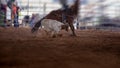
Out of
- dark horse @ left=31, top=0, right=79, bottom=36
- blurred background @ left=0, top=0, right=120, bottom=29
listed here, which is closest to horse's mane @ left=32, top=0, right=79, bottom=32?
dark horse @ left=31, top=0, right=79, bottom=36

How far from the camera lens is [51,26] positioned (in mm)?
8328

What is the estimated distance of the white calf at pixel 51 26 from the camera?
8312 mm

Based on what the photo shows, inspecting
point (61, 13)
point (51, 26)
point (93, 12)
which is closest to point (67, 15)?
point (61, 13)

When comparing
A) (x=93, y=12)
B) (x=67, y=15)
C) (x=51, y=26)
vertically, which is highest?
(x=93, y=12)

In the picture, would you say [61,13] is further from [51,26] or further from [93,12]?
[93,12]

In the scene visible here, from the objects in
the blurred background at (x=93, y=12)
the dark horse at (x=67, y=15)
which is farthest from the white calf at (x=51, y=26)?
the blurred background at (x=93, y=12)

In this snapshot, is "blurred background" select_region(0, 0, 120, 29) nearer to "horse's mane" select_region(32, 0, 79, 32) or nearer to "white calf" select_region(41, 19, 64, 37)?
"horse's mane" select_region(32, 0, 79, 32)

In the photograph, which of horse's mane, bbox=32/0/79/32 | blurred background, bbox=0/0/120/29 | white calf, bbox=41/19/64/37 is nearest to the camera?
white calf, bbox=41/19/64/37

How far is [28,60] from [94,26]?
9100 millimetres

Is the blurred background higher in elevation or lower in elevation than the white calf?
higher

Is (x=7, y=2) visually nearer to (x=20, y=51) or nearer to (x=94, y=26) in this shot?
(x=94, y=26)

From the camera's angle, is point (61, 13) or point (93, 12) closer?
point (61, 13)

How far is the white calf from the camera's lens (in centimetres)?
831

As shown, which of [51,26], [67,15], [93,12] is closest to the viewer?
[51,26]
